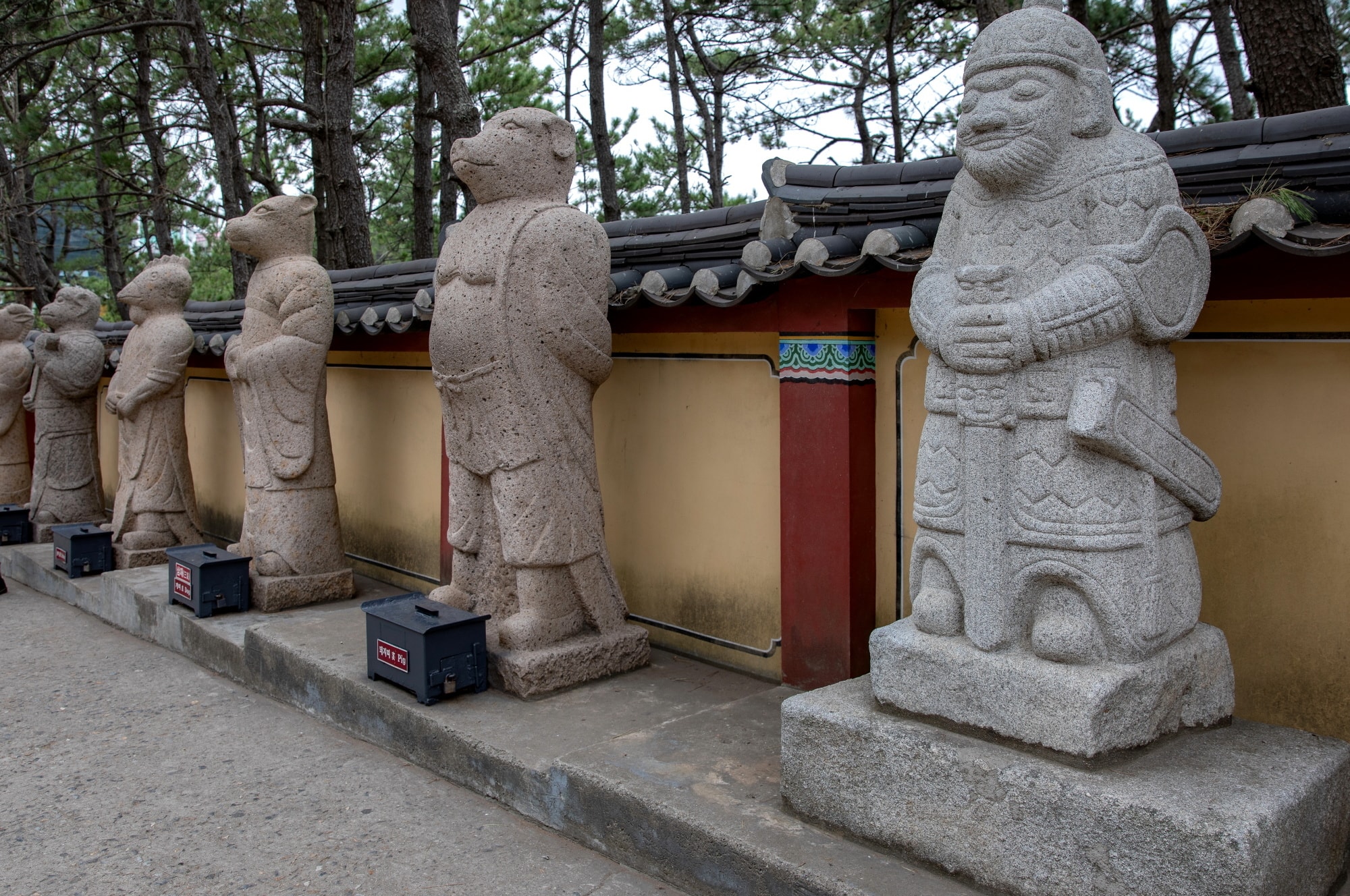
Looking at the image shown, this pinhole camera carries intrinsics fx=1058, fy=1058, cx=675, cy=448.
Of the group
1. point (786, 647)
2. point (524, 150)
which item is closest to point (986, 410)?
point (786, 647)

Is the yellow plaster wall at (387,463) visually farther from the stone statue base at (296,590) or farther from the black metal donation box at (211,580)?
the black metal donation box at (211,580)

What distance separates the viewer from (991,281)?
3.28 m

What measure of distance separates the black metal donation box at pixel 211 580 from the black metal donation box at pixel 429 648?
193 cm

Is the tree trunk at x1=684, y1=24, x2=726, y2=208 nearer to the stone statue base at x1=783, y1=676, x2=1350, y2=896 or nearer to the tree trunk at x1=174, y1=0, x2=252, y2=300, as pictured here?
the tree trunk at x1=174, y1=0, x2=252, y2=300

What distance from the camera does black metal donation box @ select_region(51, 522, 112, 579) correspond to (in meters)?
8.19

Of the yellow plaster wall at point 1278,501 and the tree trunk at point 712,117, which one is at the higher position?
the tree trunk at point 712,117

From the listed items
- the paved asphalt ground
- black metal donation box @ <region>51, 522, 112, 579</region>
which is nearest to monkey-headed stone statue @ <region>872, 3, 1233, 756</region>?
the paved asphalt ground

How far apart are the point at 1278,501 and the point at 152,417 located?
7.67 meters

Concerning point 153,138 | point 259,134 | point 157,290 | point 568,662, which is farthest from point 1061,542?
point 153,138

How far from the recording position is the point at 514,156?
16.9 ft

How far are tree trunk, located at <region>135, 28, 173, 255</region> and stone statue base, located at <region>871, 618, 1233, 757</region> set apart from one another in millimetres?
12307

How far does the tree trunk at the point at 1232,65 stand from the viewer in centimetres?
1049

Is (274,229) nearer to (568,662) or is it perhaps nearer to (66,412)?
(568,662)

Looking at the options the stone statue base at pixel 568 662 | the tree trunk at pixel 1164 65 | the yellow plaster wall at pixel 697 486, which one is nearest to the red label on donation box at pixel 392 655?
the stone statue base at pixel 568 662
